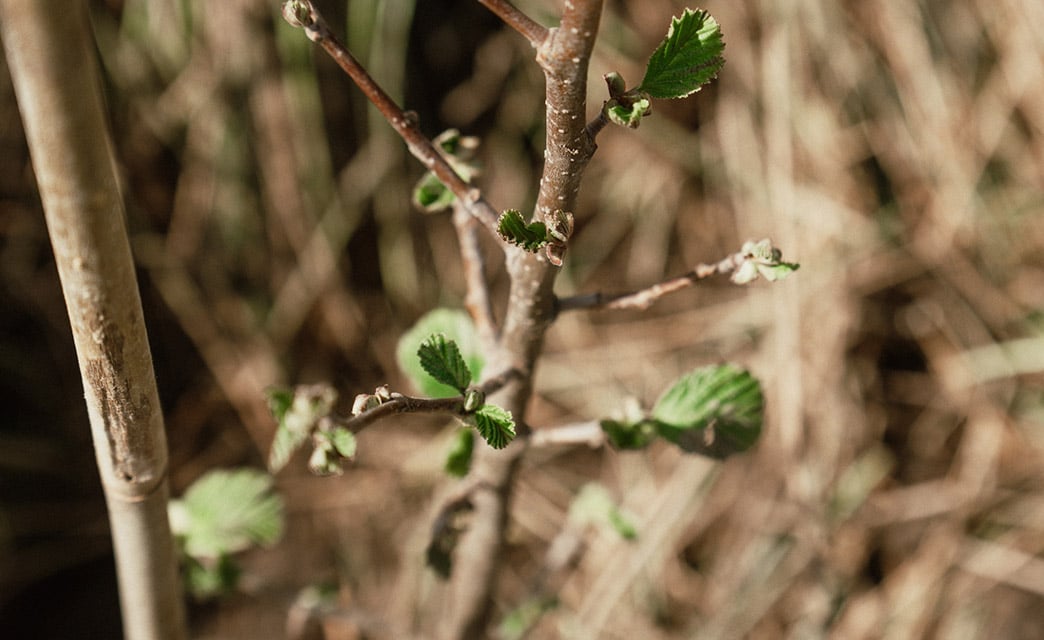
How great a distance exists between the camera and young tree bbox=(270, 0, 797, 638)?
36 cm

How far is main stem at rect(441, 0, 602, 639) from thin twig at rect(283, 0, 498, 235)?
0.11 ft

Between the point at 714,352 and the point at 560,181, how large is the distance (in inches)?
36.4

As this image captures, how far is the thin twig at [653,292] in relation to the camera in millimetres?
447

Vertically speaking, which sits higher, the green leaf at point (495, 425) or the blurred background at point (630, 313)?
the blurred background at point (630, 313)

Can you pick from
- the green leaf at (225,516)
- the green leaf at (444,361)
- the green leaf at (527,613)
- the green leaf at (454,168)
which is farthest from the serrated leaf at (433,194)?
the green leaf at (527,613)

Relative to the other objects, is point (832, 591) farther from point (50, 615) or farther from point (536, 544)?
point (50, 615)

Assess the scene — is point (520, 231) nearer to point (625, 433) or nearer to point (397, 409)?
point (397, 409)

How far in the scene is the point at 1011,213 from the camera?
1.26 metres

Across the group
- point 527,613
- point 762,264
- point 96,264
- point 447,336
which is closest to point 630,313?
point 527,613

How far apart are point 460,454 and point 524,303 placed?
12 centimetres

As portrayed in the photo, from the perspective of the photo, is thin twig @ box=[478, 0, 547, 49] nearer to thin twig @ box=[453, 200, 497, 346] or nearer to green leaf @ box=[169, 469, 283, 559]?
thin twig @ box=[453, 200, 497, 346]

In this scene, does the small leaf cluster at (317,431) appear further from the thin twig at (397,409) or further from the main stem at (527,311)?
the main stem at (527,311)

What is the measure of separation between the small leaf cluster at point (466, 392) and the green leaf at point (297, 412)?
5cm

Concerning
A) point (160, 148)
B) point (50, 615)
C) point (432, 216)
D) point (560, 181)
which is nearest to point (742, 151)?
point (432, 216)
